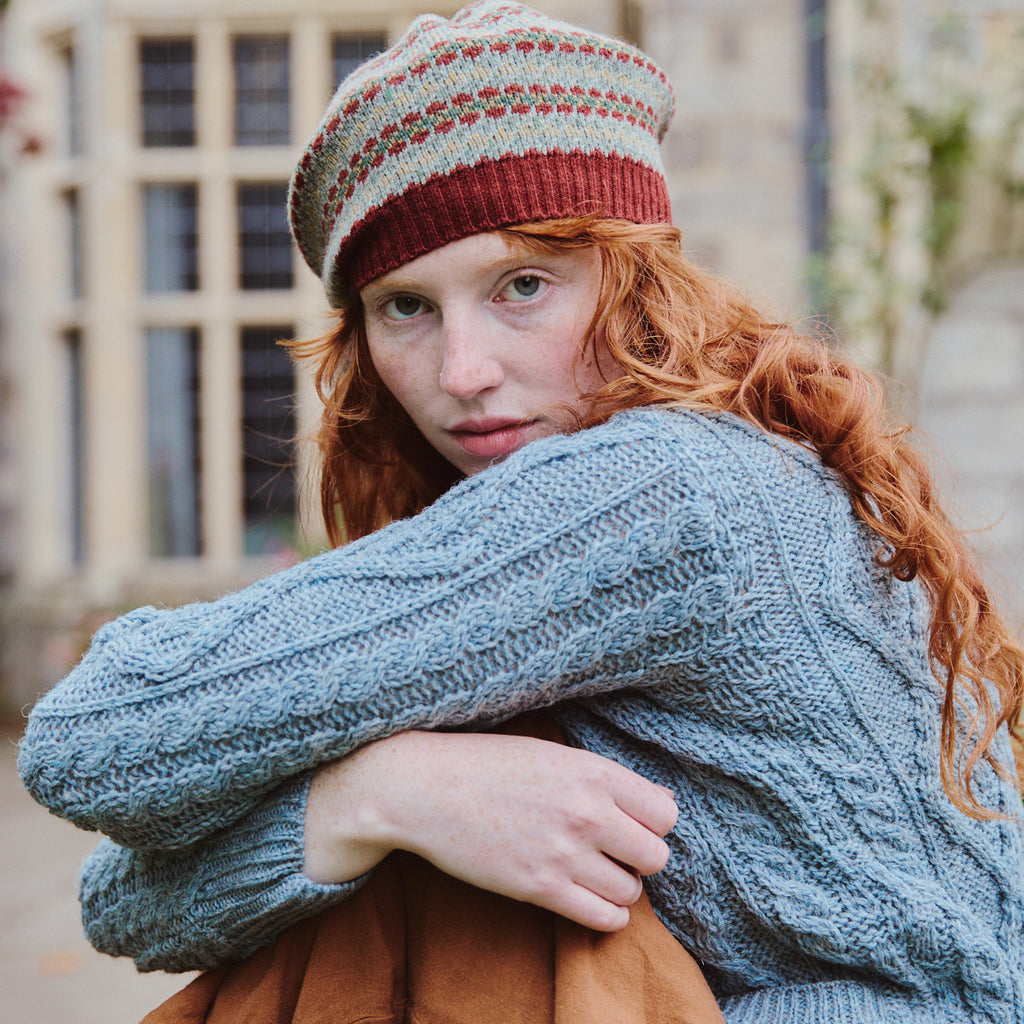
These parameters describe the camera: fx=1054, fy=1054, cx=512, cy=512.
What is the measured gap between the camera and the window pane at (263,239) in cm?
625

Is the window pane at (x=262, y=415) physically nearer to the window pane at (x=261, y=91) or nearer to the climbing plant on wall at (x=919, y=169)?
the window pane at (x=261, y=91)

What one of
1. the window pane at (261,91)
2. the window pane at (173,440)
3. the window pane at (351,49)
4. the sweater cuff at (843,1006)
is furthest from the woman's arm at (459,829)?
the window pane at (261,91)

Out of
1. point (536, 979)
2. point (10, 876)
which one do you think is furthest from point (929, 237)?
point (10, 876)

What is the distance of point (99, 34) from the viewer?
6043mm

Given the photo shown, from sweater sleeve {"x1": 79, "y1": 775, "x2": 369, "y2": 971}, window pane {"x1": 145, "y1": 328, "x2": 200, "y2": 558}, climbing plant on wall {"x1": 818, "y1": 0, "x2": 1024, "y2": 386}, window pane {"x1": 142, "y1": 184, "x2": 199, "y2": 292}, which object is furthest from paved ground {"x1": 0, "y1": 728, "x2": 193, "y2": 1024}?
climbing plant on wall {"x1": 818, "y1": 0, "x2": 1024, "y2": 386}

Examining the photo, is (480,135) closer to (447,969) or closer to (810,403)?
(810,403)

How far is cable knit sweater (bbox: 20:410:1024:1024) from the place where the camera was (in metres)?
1.04

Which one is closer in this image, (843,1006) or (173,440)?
(843,1006)

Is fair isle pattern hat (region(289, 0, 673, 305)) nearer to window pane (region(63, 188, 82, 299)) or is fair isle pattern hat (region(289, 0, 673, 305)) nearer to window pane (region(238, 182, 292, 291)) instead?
window pane (region(238, 182, 292, 291))

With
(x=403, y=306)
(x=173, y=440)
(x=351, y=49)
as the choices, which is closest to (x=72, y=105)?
(x=351, y=49)

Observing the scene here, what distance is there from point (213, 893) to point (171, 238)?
5895 millimetres

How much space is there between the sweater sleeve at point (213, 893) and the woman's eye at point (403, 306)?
642 mm

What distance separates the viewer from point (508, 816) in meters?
1.07

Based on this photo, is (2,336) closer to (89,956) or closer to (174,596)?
(174,596)
